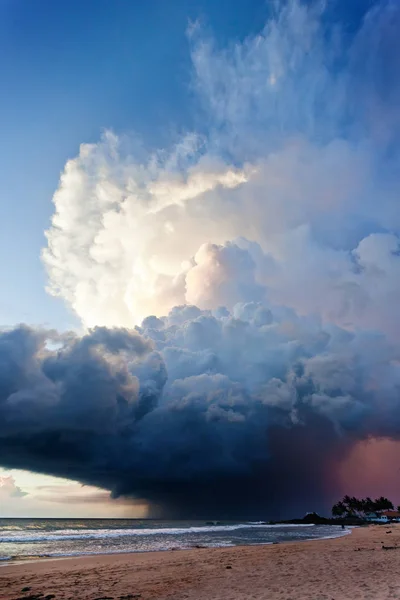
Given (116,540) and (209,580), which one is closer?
(209,580)

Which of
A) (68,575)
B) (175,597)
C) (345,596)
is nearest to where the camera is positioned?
(345,596)

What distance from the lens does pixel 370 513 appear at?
19575cm

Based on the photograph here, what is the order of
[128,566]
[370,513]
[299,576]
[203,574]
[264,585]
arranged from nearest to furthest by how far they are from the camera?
[264,585]
[299,576]
[203,574]
[128,566]
[370,513]

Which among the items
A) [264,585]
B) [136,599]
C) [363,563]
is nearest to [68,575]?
[136,599]

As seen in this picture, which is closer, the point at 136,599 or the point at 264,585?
the point at 136,599

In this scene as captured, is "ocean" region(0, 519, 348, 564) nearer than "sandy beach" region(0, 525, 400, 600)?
No

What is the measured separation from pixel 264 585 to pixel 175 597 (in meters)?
4.11

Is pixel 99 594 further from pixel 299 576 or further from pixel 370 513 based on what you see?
pixel 370 513

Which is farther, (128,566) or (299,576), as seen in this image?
(128,566)

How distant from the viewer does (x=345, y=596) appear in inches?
573

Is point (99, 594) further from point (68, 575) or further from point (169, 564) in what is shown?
point (169, 564)

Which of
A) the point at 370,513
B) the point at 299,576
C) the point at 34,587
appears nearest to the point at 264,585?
the point at 299,576

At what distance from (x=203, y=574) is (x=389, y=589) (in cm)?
1156

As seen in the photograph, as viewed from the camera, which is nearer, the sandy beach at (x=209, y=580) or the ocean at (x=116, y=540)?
the sandy beach at (x=209, y=580)
